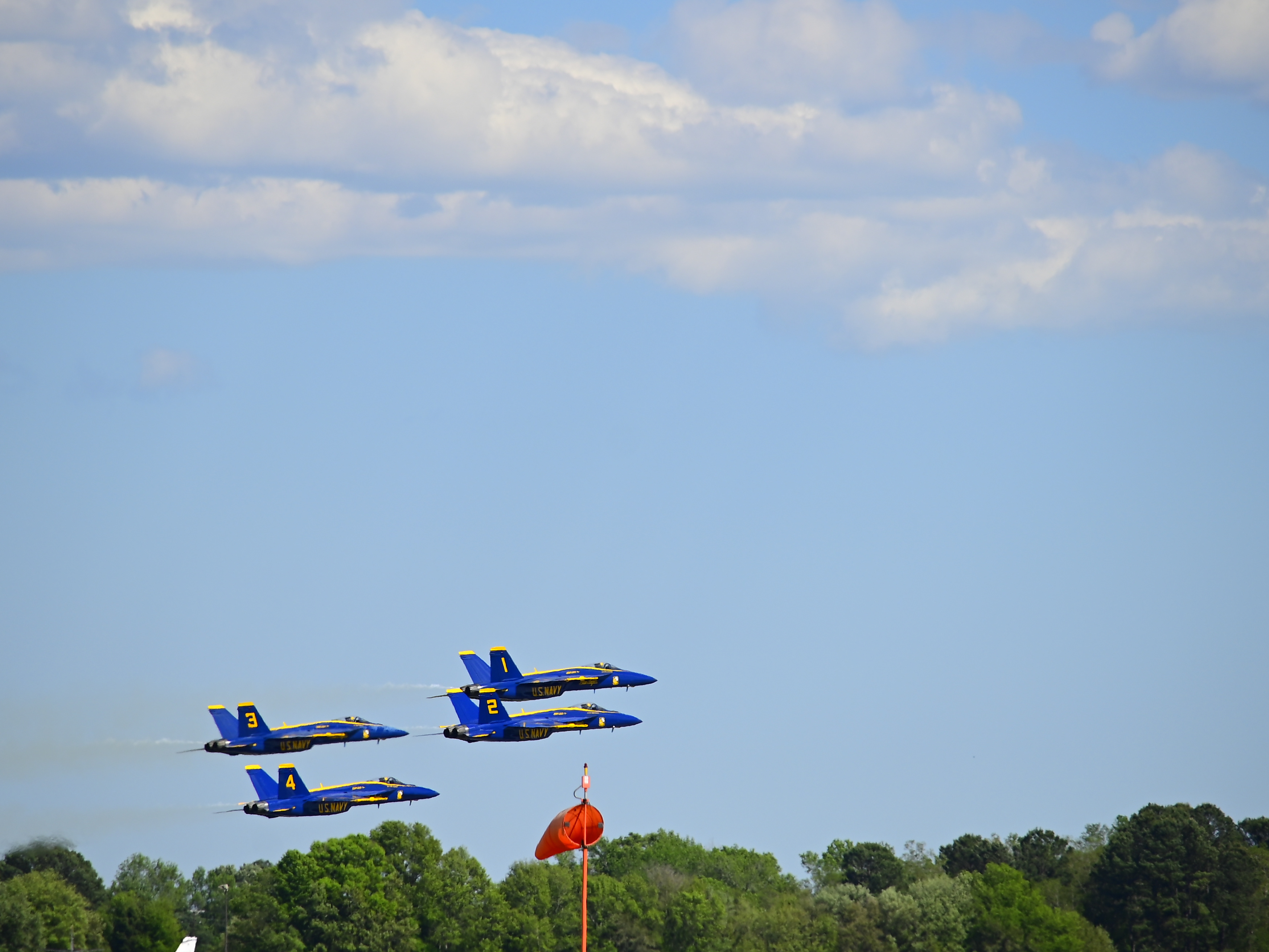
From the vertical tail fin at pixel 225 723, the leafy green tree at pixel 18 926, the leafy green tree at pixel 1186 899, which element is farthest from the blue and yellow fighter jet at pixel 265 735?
the leafy green tree at pixel 1186 899

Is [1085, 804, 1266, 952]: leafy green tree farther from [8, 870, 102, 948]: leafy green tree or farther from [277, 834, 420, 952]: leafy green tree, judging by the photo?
[8, 870, 102, 948]: leafy green tree

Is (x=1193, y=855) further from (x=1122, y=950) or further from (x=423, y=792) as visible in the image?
(x=423, y=792)

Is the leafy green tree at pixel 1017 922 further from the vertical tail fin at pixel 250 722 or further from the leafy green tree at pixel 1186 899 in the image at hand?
the vertical tail fin at pixel 250 722

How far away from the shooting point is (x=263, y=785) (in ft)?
524

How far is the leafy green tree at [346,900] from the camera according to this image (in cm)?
19038

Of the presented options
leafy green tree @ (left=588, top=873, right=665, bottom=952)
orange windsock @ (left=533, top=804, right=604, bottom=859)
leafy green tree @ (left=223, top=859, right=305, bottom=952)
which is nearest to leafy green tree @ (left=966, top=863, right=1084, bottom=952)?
leafy green tree @ (left=588, top=873, right=665, bottom=952)

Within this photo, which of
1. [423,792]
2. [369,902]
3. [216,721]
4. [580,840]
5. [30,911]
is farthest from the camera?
[369,902]

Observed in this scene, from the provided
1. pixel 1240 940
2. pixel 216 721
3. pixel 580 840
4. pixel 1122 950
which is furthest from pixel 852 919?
pixel 580 840

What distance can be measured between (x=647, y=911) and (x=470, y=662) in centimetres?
5440

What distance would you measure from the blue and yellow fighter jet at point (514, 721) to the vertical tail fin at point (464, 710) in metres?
0.03

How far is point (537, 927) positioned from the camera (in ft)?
626

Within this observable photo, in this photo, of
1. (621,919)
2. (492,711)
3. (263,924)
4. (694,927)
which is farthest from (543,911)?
(492,711)

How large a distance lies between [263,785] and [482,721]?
2375 centimetres

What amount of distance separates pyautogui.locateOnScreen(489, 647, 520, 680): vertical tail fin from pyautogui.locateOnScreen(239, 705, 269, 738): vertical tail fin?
1978 centimetres
